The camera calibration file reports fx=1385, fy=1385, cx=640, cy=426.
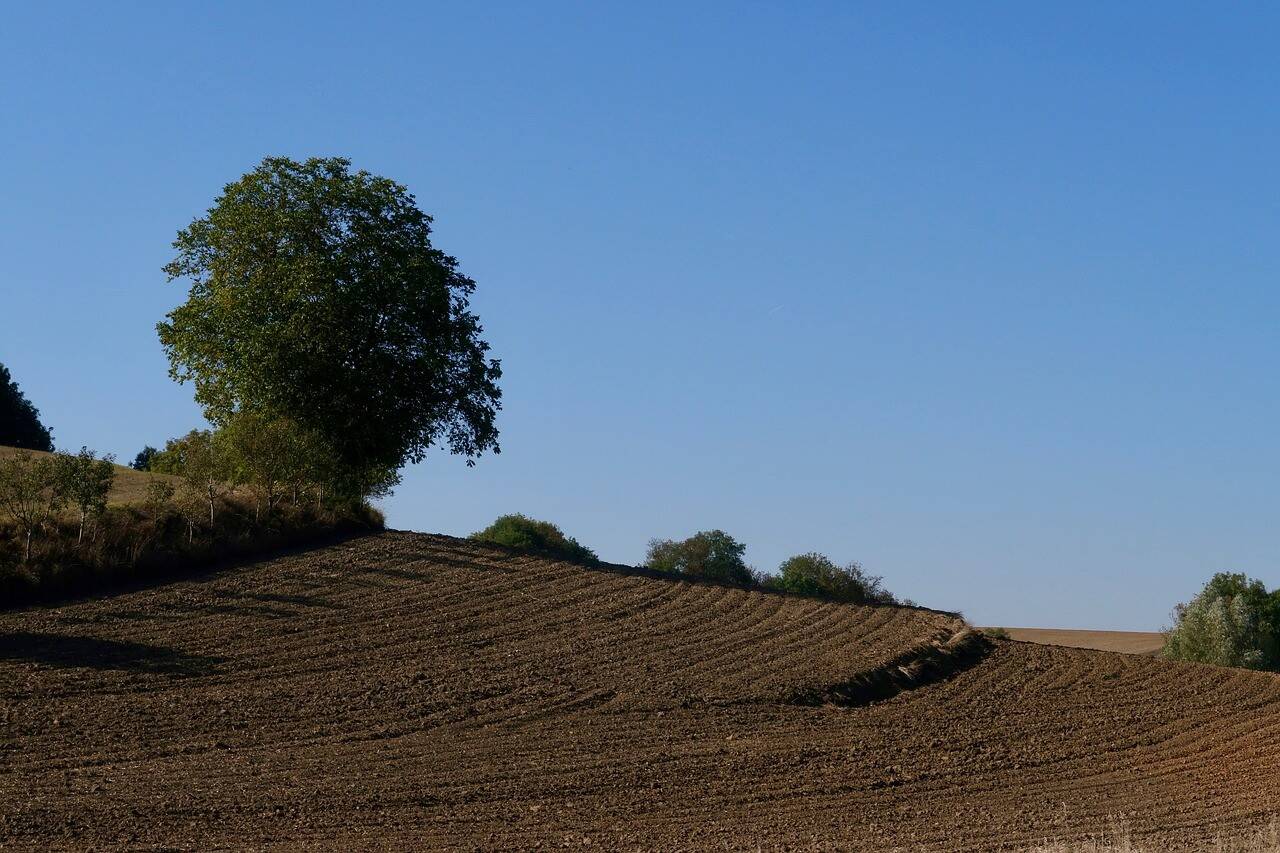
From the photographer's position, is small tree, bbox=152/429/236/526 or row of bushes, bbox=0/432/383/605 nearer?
row of bushes, bbox=0/432/383/605

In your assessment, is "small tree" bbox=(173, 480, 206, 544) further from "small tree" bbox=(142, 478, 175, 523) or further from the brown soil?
the brown soil

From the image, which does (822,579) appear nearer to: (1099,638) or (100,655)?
(1099,638)

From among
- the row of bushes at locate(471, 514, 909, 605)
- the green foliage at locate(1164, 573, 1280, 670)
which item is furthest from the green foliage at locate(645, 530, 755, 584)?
the green foliage at locate(1164, 573, 1280, 670)

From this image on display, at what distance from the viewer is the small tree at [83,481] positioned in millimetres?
33906

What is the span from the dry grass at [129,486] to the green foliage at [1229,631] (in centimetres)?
4489

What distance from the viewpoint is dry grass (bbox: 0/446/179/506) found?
40872 millimetres

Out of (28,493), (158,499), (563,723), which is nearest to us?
(563,723)

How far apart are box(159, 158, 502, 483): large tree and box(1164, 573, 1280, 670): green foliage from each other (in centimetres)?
3665

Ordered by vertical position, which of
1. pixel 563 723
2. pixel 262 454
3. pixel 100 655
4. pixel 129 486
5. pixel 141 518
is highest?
pixel 262 454

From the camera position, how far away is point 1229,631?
63938 millimetres

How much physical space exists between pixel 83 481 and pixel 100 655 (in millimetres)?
6467

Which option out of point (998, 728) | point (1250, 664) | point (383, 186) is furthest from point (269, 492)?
point (1250, 664)

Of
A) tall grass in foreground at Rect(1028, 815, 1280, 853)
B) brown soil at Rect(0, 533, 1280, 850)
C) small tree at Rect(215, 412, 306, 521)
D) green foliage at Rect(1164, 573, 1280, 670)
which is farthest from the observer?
green foliage at Rect(1164, 573, 1280, 670)

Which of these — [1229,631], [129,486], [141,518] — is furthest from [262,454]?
[1229,631]
